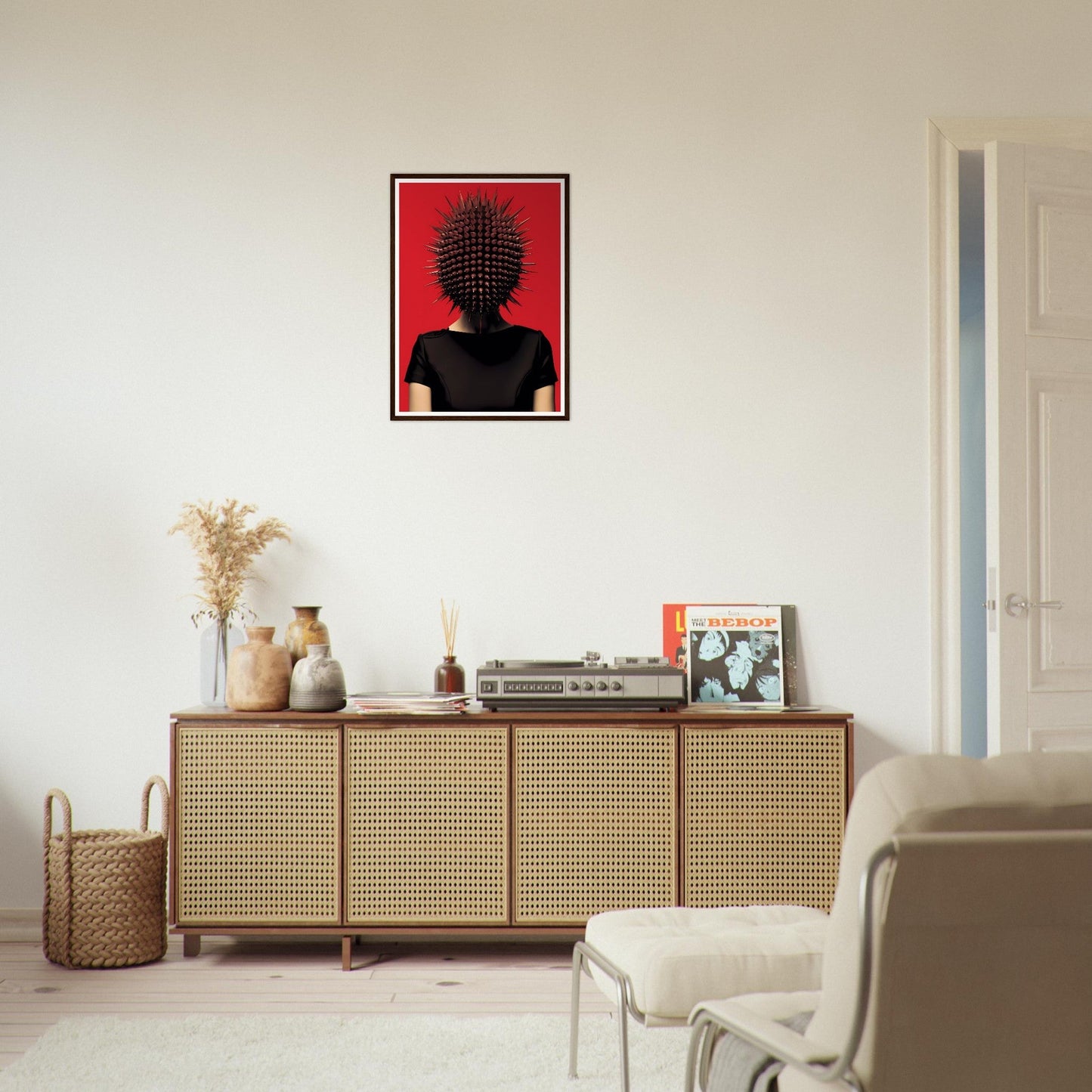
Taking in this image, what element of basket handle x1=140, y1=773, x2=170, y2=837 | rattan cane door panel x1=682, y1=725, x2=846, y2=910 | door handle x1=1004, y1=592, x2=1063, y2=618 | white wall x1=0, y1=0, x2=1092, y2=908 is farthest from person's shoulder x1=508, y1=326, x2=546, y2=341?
basket handle x1=140, y1=773, x2=170, y2=837

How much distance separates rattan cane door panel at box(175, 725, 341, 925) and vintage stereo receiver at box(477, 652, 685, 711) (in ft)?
1.66

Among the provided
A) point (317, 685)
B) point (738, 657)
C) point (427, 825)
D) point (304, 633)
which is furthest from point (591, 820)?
point (304, 633)

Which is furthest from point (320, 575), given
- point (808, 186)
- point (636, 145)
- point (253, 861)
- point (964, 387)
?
point (964, 387)

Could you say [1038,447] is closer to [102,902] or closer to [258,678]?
[258,678]

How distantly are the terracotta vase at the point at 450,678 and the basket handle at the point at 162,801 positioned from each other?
2.90 ft

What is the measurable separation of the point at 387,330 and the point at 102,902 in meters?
2.01

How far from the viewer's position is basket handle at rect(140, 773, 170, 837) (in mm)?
3433

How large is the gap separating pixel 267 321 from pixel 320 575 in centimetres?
88

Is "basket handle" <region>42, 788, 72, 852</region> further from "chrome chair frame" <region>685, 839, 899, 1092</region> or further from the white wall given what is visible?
"chrome chair frame" <region>685, 839, 899, 1092</region>

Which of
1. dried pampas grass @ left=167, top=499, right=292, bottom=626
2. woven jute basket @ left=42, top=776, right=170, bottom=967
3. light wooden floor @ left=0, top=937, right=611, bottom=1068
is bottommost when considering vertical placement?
light wooden floor @ left=0, top=937, right=611, bottom=1068

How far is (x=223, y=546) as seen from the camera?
3611mm

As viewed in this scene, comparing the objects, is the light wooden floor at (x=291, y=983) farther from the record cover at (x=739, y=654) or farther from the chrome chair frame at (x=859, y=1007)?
the chrome chair frame at (x=859, y=1007)

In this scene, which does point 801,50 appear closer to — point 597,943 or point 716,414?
point 716,414

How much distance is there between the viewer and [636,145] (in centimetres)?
382
